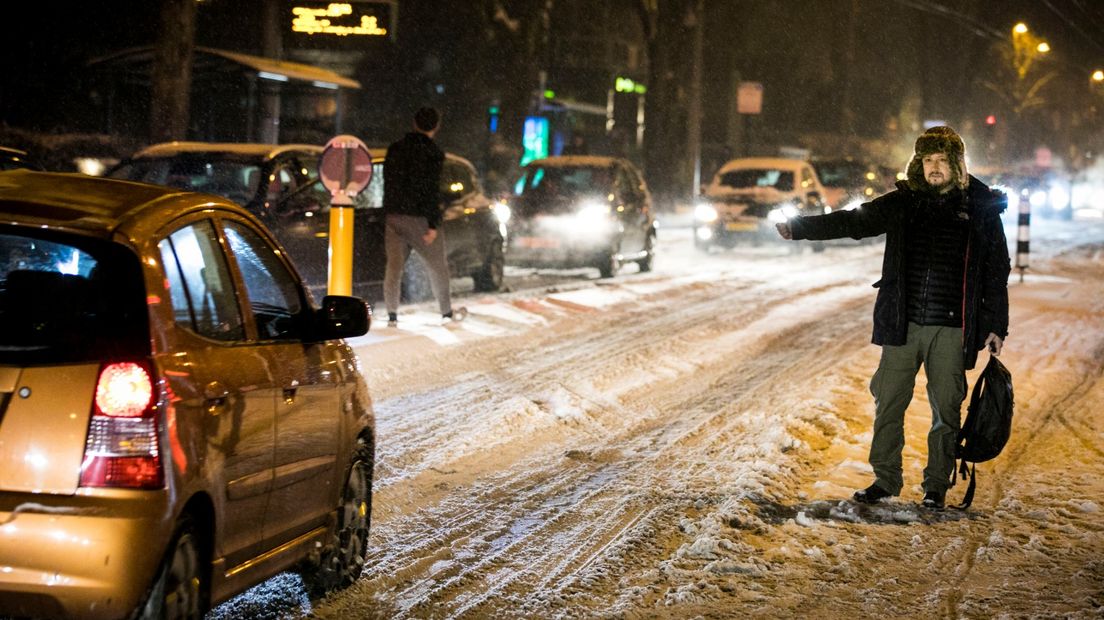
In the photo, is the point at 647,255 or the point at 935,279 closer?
the point at 935,279

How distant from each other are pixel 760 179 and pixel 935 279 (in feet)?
70.6

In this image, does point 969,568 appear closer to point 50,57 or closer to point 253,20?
point 50,57

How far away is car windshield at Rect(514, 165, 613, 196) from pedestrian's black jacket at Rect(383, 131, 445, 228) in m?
7.51

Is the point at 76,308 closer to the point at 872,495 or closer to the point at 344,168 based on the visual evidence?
the point at 872,495

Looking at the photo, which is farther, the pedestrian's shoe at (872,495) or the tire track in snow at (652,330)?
the tire track in snow at (652,330)

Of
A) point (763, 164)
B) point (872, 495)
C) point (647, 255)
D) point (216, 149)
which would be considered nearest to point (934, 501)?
point (872, 495)

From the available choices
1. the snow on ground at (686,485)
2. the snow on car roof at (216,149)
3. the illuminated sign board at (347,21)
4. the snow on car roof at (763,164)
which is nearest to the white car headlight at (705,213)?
the snow on car roof at (763,164)

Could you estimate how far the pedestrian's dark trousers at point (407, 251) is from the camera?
12820 mm

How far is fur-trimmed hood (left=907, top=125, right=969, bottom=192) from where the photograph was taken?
6.55 m

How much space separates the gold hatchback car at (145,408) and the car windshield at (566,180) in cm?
1547

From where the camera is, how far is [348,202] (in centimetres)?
1155

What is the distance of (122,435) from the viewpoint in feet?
11.5

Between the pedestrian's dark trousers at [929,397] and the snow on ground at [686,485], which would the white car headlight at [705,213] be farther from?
the pedestrian's dark trousers at [929,397]

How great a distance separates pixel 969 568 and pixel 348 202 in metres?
6.98
